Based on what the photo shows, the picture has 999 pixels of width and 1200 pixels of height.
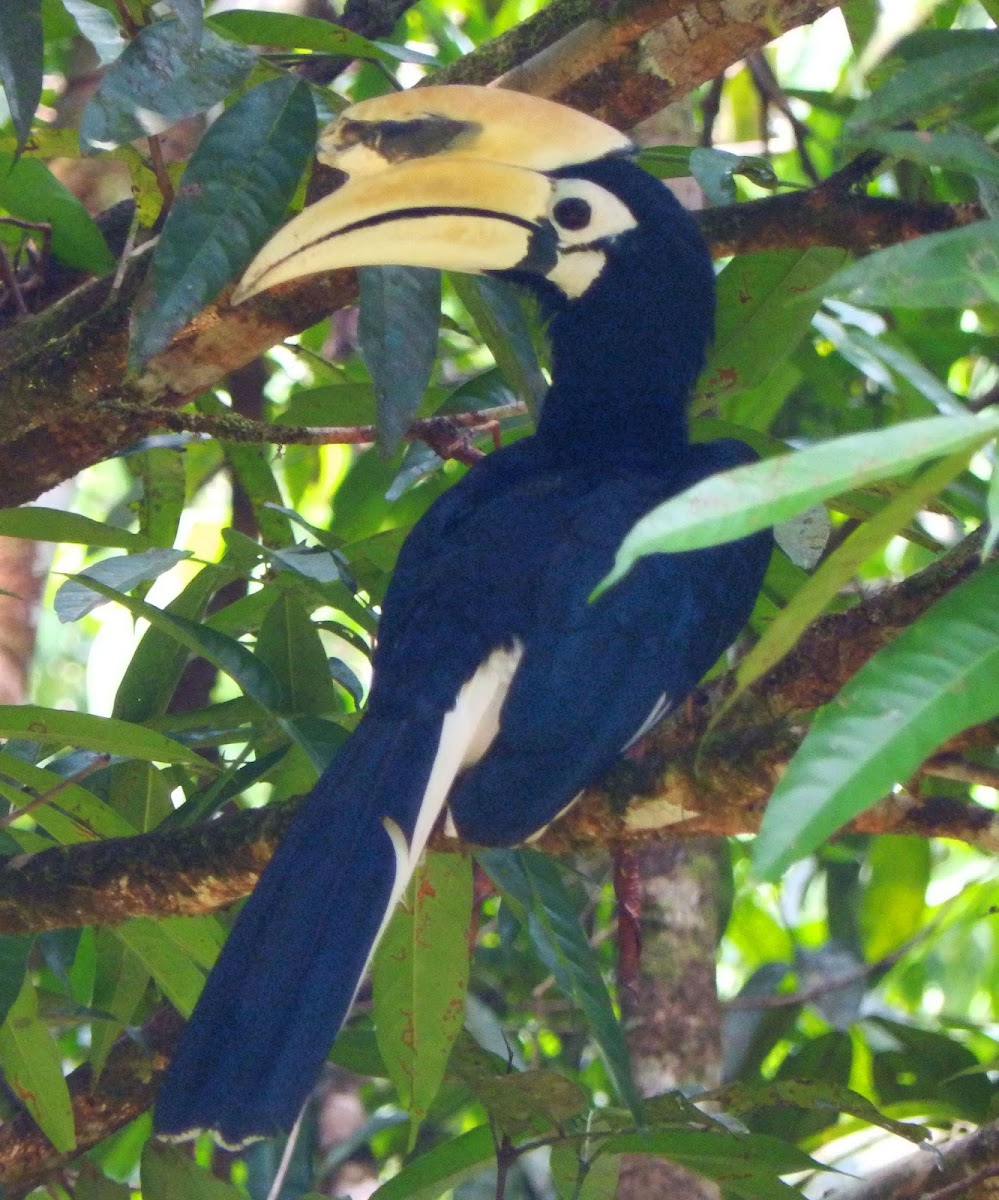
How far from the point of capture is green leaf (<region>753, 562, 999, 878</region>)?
731 mm

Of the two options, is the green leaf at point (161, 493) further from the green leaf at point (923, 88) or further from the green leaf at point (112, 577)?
the green leaf at point (923, 88)

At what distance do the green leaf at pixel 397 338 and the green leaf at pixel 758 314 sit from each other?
1.48 ft

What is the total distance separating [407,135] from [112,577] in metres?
0.61

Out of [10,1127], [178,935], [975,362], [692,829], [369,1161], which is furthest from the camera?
[975,362]

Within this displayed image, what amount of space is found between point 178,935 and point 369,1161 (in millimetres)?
1074

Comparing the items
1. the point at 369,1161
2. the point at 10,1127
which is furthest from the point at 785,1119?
the point at 10,1127

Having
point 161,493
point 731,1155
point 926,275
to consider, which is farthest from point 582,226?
point 926,275

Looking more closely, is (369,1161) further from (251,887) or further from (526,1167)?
(251,887)

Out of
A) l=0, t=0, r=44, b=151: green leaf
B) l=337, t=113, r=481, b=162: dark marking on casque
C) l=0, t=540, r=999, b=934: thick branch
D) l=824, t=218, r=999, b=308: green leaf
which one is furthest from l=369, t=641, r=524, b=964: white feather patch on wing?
l=824, t=218, r=999, b=308: green leaf

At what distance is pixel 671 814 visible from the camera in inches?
56.2

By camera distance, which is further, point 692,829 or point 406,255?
point 406,255

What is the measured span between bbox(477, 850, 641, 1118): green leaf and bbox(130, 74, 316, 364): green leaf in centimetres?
64

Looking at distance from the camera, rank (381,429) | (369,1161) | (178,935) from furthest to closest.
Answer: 1. (369,1161)
2. (178,935)
3. (381,429)

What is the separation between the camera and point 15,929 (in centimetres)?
161
